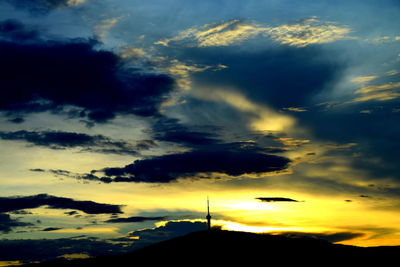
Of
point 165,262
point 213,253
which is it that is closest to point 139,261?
point 165,262

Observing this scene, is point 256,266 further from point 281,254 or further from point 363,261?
point 363,261

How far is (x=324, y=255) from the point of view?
641ft

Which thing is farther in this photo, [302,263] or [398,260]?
[398,260]

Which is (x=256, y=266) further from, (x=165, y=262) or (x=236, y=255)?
(x=165, y=262)

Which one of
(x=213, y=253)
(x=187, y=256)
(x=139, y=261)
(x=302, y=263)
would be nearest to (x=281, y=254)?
(x=302, y=263)

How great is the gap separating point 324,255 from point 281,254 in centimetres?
1969

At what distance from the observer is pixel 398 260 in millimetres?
191000

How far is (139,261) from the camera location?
654 ft

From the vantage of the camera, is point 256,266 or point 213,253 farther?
point 213,253

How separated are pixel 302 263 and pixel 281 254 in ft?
54.7

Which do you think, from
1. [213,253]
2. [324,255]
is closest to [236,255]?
[213,253]

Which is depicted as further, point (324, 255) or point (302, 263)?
point (324, 255)

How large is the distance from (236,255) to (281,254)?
841 inches

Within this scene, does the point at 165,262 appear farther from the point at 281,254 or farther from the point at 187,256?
the point at 281,254
